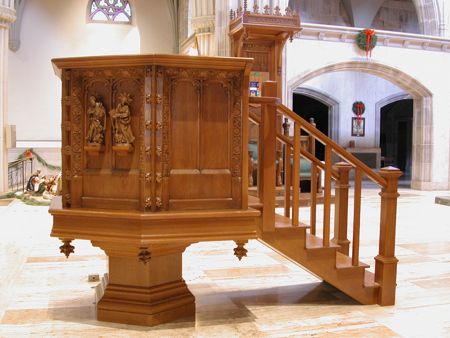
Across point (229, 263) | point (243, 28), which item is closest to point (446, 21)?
point (243, 28)

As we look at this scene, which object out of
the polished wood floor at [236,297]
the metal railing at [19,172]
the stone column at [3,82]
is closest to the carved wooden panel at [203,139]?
the polished wood floor at [236,297]

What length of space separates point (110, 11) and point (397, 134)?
12311 millimetres

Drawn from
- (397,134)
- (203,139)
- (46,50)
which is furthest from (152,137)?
(397,134)

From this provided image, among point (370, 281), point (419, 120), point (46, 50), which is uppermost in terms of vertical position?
point (46, 50)

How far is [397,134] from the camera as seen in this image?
20969 millimetres

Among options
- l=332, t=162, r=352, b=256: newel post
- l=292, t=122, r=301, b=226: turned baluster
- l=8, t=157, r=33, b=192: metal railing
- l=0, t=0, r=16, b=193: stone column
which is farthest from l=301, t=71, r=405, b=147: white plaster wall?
l=292, t=122, r=301, b=226: turned baluster

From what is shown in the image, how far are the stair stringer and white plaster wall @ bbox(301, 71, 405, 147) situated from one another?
494 inches

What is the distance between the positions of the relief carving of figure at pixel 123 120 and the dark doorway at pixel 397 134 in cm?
1883

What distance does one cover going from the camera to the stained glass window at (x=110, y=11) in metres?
15.8

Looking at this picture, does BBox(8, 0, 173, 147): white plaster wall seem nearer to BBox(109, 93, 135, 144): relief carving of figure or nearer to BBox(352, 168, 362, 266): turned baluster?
BBox(352, 168, 362, 266): turned baluster

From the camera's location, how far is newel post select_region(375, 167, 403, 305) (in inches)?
144

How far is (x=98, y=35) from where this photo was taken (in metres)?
15.6

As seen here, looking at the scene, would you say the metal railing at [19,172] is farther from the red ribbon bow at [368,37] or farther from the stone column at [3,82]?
the red ribbon bow at [368,37]

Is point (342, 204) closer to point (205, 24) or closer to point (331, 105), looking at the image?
point (205, 24)
